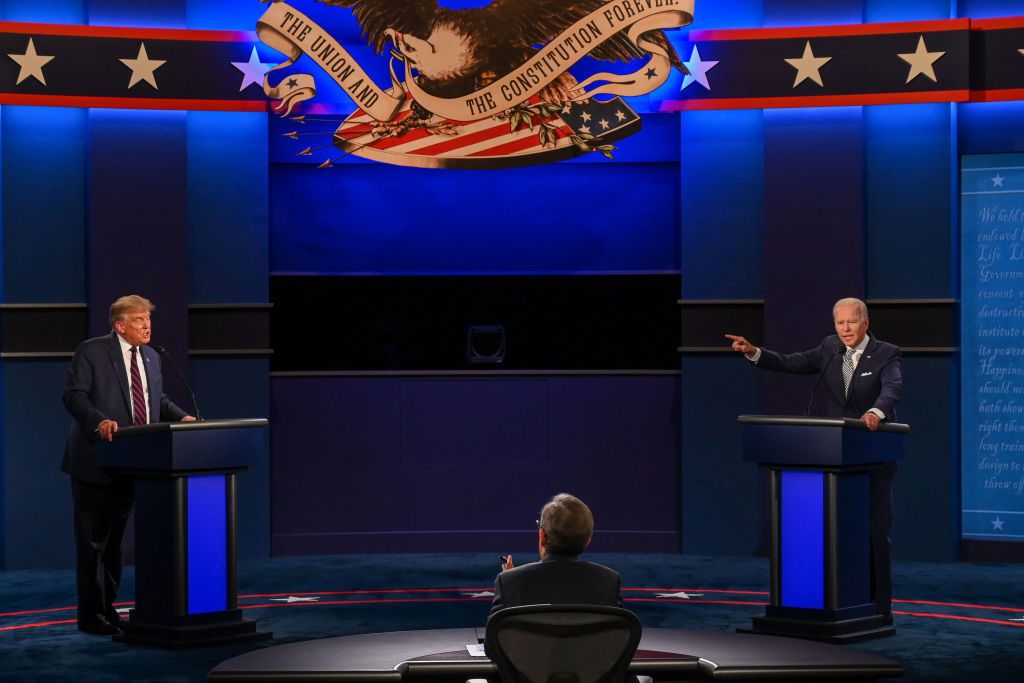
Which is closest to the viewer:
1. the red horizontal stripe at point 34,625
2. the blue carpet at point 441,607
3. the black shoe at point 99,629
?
the blue carpet at point 441,607

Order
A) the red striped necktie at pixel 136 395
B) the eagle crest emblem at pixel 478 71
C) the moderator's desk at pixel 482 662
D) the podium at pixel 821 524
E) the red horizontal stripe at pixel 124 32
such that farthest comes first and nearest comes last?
1. the eagle crest emblem at pixel 478 71
2. the red horizontal stripe at pixel 124 32
3. the red striped necktie at pixel 136 395
4. the podium at pixel 821 524
5. the moderator's desk at pixel 482 662

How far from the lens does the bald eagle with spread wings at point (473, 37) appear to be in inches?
347

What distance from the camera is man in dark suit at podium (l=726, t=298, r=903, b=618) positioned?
639cm

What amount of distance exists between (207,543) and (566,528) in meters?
3.07

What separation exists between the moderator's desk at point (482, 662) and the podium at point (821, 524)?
6.83ft

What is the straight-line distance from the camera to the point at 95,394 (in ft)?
20.9

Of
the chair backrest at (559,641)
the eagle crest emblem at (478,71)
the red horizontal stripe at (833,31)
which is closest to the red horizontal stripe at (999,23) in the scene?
the red horizontal stripe at (833,31)

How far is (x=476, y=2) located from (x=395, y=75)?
2.35 ft

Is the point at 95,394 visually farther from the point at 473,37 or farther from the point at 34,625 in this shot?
the point at 473,37

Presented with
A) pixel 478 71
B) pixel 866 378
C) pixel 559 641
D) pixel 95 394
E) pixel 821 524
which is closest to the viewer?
pixel 559 641

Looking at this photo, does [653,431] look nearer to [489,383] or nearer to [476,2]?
[489,383]

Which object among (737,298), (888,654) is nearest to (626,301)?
(737,298)

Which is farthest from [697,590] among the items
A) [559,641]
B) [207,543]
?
[559,641]

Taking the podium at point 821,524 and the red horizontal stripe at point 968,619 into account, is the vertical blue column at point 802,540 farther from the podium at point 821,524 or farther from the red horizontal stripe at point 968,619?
the red horizontal stripe at point 968,619
